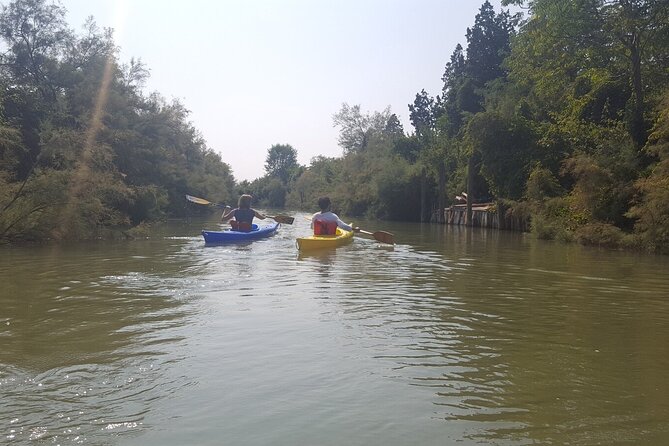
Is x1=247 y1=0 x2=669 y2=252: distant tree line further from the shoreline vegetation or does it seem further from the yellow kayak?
the yellow kayak

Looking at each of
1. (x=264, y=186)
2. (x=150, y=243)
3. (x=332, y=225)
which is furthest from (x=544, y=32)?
(x=264, y=186)

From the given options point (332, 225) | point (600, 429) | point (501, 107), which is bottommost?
point (600, 429)

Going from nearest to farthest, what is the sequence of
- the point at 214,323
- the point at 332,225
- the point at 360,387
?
the point at 360,387
the point at 214,323
the point at 332,225

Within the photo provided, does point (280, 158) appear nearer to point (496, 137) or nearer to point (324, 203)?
point (496, 137)

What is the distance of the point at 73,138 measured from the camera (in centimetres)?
1816

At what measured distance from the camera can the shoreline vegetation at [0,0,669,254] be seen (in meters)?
17.3

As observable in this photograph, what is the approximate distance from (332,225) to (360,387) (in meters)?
12.4

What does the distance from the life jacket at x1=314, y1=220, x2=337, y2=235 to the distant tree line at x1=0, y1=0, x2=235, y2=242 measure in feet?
22.4

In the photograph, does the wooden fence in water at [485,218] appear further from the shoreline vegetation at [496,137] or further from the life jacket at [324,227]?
the life jacket at [324,227]

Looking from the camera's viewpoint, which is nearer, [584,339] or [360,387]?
[360,387]

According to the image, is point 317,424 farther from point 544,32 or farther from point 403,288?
point 544,32

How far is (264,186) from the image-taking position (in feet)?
374

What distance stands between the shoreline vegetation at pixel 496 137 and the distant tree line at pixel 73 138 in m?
0.06

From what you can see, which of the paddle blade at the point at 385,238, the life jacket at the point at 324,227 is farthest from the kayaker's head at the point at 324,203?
the paddle blade at the point at 385,238
